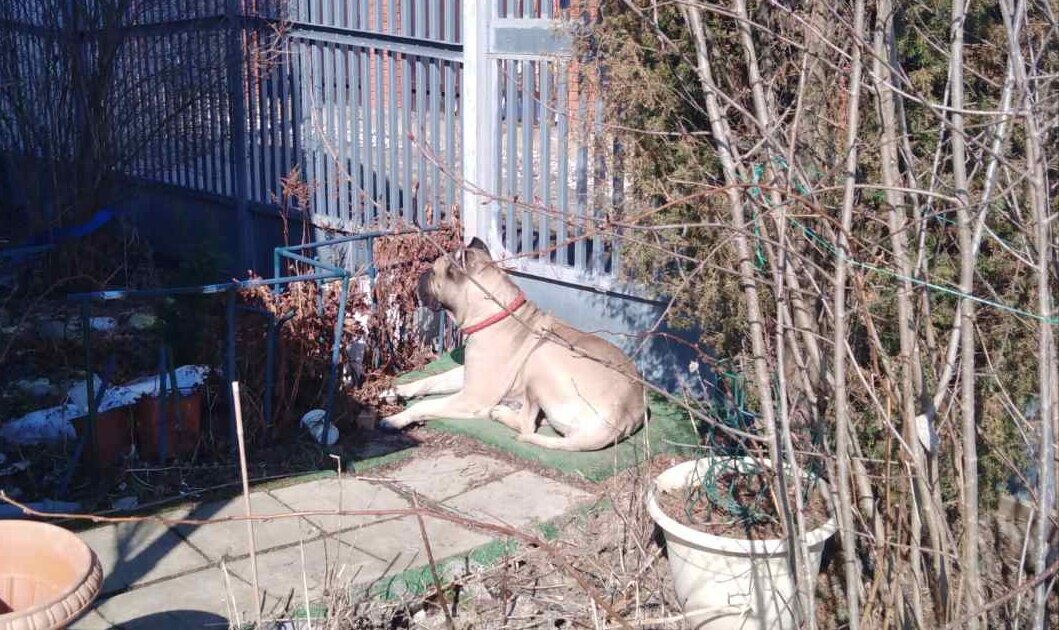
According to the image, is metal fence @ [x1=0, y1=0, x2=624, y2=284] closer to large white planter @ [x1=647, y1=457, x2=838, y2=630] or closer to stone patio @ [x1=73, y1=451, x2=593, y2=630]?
stone patio @ [x1=73, y1=451, x2=593, y2=630]

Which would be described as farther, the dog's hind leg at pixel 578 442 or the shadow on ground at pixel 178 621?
the dog's hind leg at pixel 578 442

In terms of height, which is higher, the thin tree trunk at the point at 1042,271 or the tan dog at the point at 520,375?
the thin tree trunk at the point at 1042,271

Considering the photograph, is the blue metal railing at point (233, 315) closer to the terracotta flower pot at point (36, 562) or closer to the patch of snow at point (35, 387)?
the patch of snow at point (35, 387)

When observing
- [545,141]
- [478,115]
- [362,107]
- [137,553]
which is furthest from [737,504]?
[362,107]

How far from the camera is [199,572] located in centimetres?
469

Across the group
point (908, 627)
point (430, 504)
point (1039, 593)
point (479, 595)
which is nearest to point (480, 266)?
point (430, 504)

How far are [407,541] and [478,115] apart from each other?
370cm

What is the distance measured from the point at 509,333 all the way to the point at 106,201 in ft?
15.3

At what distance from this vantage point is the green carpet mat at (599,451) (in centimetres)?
609

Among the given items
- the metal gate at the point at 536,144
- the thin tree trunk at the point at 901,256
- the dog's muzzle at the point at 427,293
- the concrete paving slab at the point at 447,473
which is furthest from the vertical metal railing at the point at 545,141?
the thin tree trunk at the point at 901,256

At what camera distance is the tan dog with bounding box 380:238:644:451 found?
634 centimetres

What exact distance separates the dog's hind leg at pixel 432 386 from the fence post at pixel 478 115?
1117mm

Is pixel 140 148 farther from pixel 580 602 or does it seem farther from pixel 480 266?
pixel 580 602

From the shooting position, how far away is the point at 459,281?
22.4 ft
